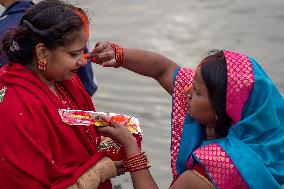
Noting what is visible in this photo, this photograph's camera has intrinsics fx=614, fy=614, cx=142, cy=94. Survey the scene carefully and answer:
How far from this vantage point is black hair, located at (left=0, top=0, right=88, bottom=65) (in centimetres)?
269

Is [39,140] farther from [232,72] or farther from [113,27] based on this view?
[113,27]

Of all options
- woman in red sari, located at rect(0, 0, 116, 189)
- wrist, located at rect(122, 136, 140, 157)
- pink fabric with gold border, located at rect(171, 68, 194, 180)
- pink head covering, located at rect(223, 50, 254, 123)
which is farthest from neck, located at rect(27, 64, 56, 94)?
pink head covering, located at rect(223, 50, 254, 123)

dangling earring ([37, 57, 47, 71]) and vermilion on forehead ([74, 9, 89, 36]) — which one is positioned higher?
vermilion on forehead ([74, 9, 89, 36])

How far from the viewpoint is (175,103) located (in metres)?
2.97

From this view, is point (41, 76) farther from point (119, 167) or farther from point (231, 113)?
point (231, 113)

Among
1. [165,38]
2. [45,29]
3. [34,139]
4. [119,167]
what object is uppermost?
[45,29]

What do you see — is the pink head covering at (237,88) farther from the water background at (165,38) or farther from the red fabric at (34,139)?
the water background at (165,38)

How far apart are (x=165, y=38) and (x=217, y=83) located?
4628 mm

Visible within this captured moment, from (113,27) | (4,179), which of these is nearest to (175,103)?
(4,179)

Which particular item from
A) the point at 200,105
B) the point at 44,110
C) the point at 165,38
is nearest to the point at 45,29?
the point at 44,110

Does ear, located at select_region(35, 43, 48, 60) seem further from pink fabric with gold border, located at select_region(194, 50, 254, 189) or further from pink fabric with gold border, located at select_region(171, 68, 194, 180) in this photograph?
pink fabric with gold border, located at select_region(194, 50, 254, 189)

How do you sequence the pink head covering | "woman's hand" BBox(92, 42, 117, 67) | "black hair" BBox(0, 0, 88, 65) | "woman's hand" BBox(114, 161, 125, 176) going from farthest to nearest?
"woman's hand" BBox(92, 42, 117, 67) < "woman's hand" BBox(114, 161, 125, 176) < "black hair" BBox(0, 0, 88, 65) < the pink head covering

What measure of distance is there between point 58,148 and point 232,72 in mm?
814

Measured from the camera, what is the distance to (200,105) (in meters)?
2.60
